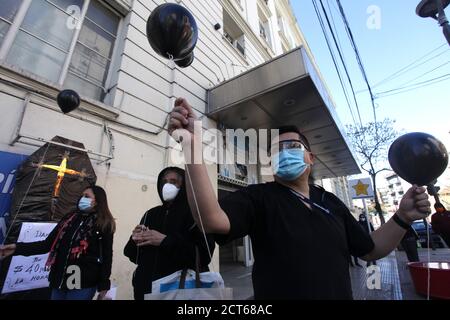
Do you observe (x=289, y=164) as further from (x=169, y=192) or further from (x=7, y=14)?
(x=7, y=14)

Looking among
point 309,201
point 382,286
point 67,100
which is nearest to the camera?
point 309,201

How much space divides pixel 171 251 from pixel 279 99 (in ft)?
15.6

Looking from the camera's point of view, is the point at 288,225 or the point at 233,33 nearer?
the point at 288,225

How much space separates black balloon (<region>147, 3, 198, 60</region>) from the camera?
5.42ft

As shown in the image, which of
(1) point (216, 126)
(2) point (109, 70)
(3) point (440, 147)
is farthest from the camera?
(1) point (216, 126)

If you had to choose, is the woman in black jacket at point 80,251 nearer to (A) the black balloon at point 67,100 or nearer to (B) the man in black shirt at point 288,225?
(A) the black balloon at point 67,100

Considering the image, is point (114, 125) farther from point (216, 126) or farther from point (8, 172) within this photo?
point (216, 126)

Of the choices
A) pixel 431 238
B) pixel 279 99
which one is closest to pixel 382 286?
pixel 279 99

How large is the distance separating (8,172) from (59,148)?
615 mm

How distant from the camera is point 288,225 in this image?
113 cm

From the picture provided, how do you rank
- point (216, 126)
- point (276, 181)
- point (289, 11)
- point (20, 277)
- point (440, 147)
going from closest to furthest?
point (276, 181), point (440, 147), point (20, 277), point (216, 126), point (289, 11)

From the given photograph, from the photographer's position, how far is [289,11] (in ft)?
56.8
